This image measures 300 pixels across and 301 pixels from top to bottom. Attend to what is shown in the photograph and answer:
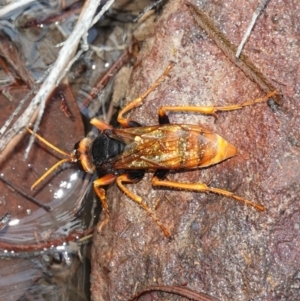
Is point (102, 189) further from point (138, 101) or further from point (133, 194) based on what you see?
point (138, 101)

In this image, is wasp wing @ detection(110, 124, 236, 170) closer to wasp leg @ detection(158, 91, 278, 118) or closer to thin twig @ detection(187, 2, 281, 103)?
wasp leg @ detection(158, 91, 278, 118)

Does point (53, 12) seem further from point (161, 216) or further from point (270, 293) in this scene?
point (270, 293)

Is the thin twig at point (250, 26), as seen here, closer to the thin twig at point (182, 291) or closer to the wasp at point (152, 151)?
the wasp at point (152, 151)

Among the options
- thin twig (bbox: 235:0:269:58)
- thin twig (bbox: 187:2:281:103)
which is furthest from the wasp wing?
thin twig (bbox: 235:0:269:58)

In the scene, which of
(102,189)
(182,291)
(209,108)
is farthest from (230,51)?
(182,291)

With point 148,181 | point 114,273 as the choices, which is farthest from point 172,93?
point 114,273

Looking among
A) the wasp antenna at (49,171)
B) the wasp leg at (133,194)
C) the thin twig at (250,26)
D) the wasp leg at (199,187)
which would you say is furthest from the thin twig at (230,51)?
the wasp antenna at (49,171)

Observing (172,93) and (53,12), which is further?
(53,12)

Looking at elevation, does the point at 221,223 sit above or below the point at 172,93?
below
